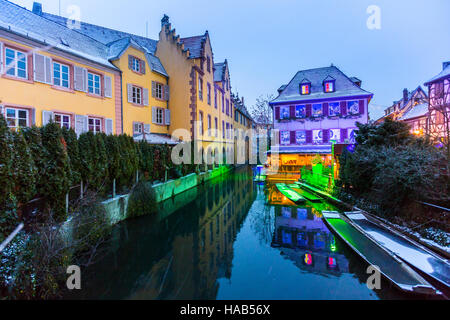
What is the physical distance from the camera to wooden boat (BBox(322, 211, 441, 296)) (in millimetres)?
4816

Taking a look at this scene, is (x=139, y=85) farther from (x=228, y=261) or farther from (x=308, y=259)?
(x=308, y=259)

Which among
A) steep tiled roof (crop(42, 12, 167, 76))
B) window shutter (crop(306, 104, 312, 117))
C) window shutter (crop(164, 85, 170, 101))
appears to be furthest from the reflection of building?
window shutter (crop(306, 104, 312, 117))

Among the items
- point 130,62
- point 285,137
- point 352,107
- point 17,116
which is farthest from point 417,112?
point 17,116

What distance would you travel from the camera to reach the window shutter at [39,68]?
36.6 feet

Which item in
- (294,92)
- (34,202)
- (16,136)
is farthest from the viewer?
(294,92)

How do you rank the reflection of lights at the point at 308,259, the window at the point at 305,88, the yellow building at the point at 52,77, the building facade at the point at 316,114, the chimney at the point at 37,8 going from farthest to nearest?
the window at the point at 305,88 < the building facade at the point at 316,114 < the chimney at the point at 37,8 < the yellow building at the point at 52,77 < the reflection of lights at the point at 308,259

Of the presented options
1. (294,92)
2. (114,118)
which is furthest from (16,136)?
(294,92)

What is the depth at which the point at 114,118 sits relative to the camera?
15.7 meters

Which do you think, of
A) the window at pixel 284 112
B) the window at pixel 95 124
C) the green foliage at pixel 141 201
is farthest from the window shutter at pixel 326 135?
the window at pixel 95 124

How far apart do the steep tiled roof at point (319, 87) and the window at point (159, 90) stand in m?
12.7

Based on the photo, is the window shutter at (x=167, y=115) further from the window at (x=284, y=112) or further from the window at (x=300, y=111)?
the window at (x=300, y=111)
